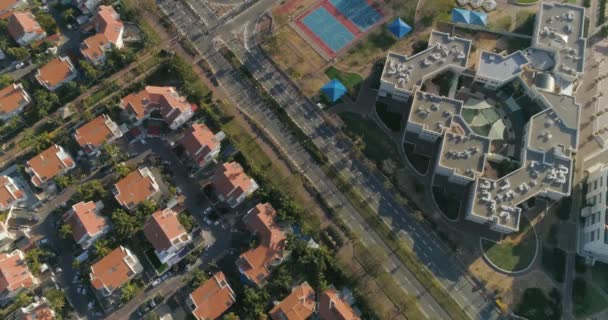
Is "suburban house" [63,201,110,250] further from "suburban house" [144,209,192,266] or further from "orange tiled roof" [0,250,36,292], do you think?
"orange tiled roof" [0,250,36,292]

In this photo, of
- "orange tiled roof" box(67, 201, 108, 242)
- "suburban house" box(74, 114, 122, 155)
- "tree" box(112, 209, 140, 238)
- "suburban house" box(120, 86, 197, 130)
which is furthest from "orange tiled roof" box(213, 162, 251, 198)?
"suburban house" box(74, 114, 122, 155)

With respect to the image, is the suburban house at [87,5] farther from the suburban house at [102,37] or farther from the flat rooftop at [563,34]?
the flat rooftop at [563,34]

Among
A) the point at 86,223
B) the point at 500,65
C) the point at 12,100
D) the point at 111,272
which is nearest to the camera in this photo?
the point at 111,272

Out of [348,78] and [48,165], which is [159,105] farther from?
[348,78]

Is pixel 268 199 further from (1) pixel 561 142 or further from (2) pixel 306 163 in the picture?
(1) pixel 561 142

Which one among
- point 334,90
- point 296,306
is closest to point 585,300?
point 296,306
